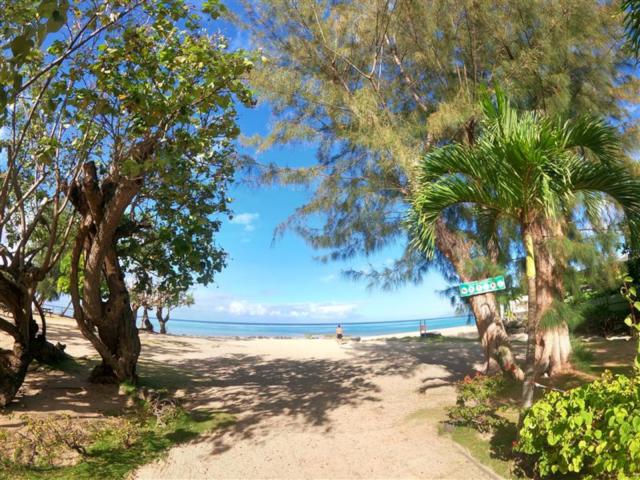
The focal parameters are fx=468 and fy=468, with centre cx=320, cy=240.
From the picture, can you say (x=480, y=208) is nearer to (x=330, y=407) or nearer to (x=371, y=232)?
(x=371, y=232)

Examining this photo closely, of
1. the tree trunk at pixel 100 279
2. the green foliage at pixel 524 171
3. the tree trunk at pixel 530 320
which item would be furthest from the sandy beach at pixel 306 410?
the green foliage at pixel 524 171

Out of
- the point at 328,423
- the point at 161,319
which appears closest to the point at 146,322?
the point at 161,319

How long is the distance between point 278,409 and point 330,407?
0.87m

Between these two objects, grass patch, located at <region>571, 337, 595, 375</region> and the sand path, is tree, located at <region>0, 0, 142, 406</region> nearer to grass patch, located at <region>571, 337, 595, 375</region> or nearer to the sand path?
the sand path

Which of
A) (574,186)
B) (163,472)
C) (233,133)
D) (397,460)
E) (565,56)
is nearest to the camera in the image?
(574,186)

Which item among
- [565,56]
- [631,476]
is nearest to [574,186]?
[631,476]

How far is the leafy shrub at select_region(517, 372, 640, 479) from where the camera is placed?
2926 mm

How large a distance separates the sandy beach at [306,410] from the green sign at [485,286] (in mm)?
1838

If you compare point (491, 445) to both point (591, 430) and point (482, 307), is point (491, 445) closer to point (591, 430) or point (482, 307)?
point (591, 430)

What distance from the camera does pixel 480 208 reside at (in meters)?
5.30

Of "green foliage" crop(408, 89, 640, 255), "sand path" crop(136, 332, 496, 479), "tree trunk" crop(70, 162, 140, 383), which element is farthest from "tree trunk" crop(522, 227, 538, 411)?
"tree trunk" crop(70, 162, 140, 383)

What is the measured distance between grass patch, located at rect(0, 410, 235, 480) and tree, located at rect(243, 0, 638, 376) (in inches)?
154

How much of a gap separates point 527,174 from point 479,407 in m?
3.10

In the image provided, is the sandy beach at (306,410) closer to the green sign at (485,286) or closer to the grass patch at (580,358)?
the green sign at (485,286)
